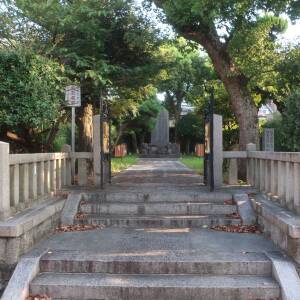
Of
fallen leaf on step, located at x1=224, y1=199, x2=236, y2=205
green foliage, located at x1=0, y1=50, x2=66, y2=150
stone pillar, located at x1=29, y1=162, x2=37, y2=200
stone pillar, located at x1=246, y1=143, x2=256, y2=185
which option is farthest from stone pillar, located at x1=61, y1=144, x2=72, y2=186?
stone pillar, located at x1=246, y1=143, x2=256, y2=185

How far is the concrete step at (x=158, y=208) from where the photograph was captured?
8.52 meters

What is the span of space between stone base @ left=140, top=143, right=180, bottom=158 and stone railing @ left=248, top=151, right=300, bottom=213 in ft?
76.5

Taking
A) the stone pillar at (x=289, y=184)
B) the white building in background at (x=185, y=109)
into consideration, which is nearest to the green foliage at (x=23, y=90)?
the stone pillar at (x=289, y=184)

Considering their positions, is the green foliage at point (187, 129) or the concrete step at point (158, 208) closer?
the concrete step at point (158, 208)

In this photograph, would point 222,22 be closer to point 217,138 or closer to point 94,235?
point 217,138

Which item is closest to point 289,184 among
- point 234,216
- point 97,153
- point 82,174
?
point 234,216

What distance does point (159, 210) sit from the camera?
8.55 metres

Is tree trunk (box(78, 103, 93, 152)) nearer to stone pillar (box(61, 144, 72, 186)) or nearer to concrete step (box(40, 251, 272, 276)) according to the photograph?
stone pillar (box(61, 144, 72, 186))

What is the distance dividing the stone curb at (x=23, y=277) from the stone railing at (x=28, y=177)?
29.5 inches

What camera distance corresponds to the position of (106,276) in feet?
18.6

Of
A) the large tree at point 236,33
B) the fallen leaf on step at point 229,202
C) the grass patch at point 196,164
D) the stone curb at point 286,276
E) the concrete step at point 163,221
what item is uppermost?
the large tree at point 236,33

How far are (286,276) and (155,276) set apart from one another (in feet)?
5.07

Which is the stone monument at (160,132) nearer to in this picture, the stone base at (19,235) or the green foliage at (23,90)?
the green foliage at (23,90)

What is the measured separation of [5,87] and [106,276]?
4720mm
